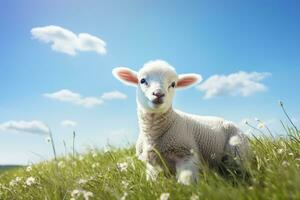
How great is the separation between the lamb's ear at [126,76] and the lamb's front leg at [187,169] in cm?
166

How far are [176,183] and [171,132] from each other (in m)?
2.02

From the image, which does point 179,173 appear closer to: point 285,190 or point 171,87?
point 171,87

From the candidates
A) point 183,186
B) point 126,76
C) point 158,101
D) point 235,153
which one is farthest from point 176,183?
point 126,76

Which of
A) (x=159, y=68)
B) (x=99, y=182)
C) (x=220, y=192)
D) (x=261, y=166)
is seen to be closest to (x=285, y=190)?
(x=220, y=192)

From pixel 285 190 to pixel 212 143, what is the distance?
12.6 feet

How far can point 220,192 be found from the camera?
15.4ft

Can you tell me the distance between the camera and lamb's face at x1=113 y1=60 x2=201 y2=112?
7.44 m

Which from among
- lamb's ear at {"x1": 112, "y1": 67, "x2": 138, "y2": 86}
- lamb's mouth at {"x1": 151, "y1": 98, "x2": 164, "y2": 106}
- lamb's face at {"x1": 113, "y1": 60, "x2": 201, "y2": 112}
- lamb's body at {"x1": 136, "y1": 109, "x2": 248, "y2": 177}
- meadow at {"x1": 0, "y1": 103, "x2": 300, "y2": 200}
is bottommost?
meadow at {"x1": 0, "y1": 103, "x2": 300, "y2": 200}

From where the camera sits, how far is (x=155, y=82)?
25.0 ft

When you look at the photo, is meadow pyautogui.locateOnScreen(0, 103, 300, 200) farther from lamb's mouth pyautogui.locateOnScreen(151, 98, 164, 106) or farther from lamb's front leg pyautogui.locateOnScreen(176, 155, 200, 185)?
lamb's mouth pyautogui.locateOnScreen(151, 98, 164, 106)

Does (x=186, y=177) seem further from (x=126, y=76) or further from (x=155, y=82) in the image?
(x=126, y=76)

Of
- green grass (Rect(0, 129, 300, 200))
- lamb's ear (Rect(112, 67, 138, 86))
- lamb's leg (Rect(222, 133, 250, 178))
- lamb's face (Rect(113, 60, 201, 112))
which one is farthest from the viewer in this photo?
lamb's ear (Rect(112, 67, 138, 86))

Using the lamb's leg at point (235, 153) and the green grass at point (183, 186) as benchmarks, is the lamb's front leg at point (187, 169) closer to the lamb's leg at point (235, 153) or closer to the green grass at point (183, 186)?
the green grass at point (183, 186)

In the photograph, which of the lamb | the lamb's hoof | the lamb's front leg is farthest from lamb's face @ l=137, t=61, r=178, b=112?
the lamb's hoof
